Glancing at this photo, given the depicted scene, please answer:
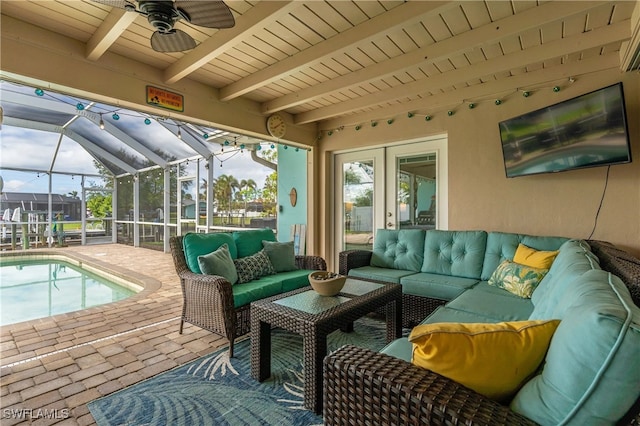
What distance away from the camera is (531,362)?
948 millimetres

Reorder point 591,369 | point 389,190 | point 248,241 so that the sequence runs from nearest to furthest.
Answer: point 591,369
point 248,241
point 389,190

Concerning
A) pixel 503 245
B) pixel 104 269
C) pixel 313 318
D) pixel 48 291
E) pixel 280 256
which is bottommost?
pixel 48 291

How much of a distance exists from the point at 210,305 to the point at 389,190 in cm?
301

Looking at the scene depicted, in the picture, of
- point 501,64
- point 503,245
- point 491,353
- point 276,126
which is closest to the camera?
point 491,353

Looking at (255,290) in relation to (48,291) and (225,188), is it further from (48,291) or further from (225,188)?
(225,188)

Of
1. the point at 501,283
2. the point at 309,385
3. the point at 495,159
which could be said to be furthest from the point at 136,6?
the point at 495,159

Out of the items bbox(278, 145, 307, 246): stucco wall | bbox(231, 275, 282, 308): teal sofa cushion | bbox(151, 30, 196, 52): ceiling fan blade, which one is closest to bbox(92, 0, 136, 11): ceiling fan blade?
bbox(151, 30, 196, 52): ceiling fan blade

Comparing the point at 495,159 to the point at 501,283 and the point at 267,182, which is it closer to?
the point at 501,283

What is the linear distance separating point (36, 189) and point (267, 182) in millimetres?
7437

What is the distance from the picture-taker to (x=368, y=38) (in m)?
2.38

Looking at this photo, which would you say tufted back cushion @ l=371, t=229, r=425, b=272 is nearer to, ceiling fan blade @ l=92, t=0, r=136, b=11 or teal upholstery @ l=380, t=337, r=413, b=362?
teal upholstery @ l=380, t=337, r=413, b=362

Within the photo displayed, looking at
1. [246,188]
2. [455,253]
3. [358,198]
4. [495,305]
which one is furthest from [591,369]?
[246,188]

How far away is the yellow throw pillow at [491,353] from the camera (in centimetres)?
95

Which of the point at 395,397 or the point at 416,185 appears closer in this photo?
the point at 395,397
